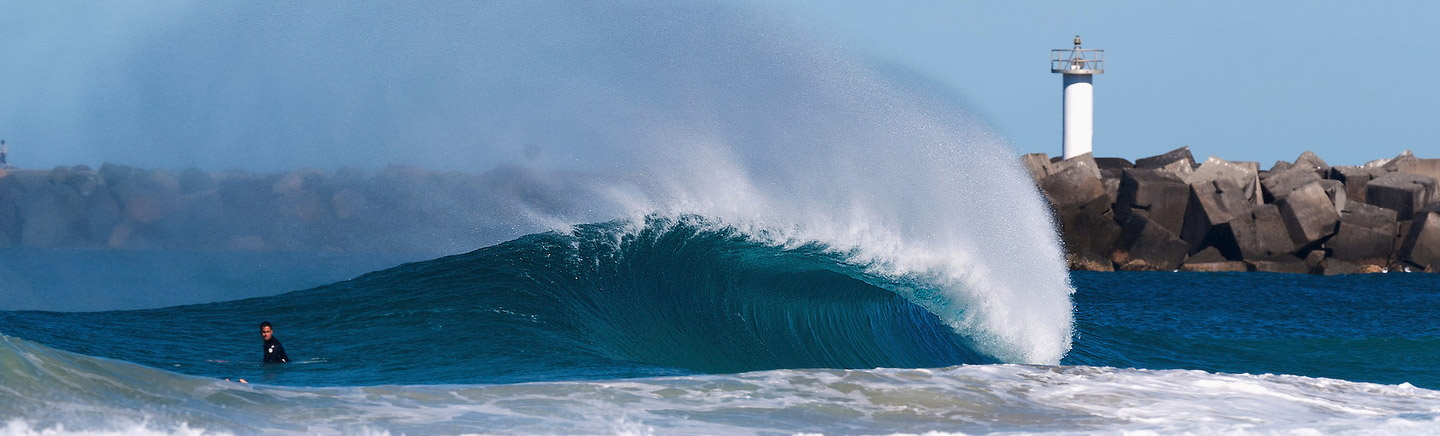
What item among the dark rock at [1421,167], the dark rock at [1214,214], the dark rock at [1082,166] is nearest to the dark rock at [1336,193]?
the dark rock at [1214,214]

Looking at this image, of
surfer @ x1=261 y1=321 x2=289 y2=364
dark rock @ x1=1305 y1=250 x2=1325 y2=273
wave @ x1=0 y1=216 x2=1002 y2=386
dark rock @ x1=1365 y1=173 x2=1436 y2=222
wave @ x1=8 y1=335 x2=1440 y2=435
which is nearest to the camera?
wave @ x1=8 y1=335 x2=1440 y2=435

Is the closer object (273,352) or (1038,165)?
(273,352)

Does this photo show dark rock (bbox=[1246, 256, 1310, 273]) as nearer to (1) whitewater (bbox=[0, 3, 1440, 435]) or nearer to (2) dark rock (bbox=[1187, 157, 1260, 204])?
(2) dark rock (bbox=[1187, 157, 1260, 204])

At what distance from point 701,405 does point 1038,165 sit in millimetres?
25908

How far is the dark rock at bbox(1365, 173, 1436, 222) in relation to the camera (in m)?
29.5

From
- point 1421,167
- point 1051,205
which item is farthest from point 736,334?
point 1421,167

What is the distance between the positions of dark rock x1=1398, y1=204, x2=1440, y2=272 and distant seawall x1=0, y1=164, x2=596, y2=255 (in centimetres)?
2263

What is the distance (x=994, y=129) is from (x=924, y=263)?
1.65 metres

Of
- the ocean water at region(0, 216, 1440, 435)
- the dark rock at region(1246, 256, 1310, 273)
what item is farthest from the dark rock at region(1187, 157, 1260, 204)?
the ocean water at region(0, 216, 1440, 435)

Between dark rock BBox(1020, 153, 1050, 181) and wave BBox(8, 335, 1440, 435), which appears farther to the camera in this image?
dark rock BBox(1020, 153, 1050, 181)

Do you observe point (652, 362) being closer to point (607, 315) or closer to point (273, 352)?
point (607, 315)

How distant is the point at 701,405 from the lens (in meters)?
5.46

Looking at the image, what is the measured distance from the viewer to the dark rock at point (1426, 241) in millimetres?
28938

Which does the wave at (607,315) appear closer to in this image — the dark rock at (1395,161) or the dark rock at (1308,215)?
the dark rock at (1308,215)
